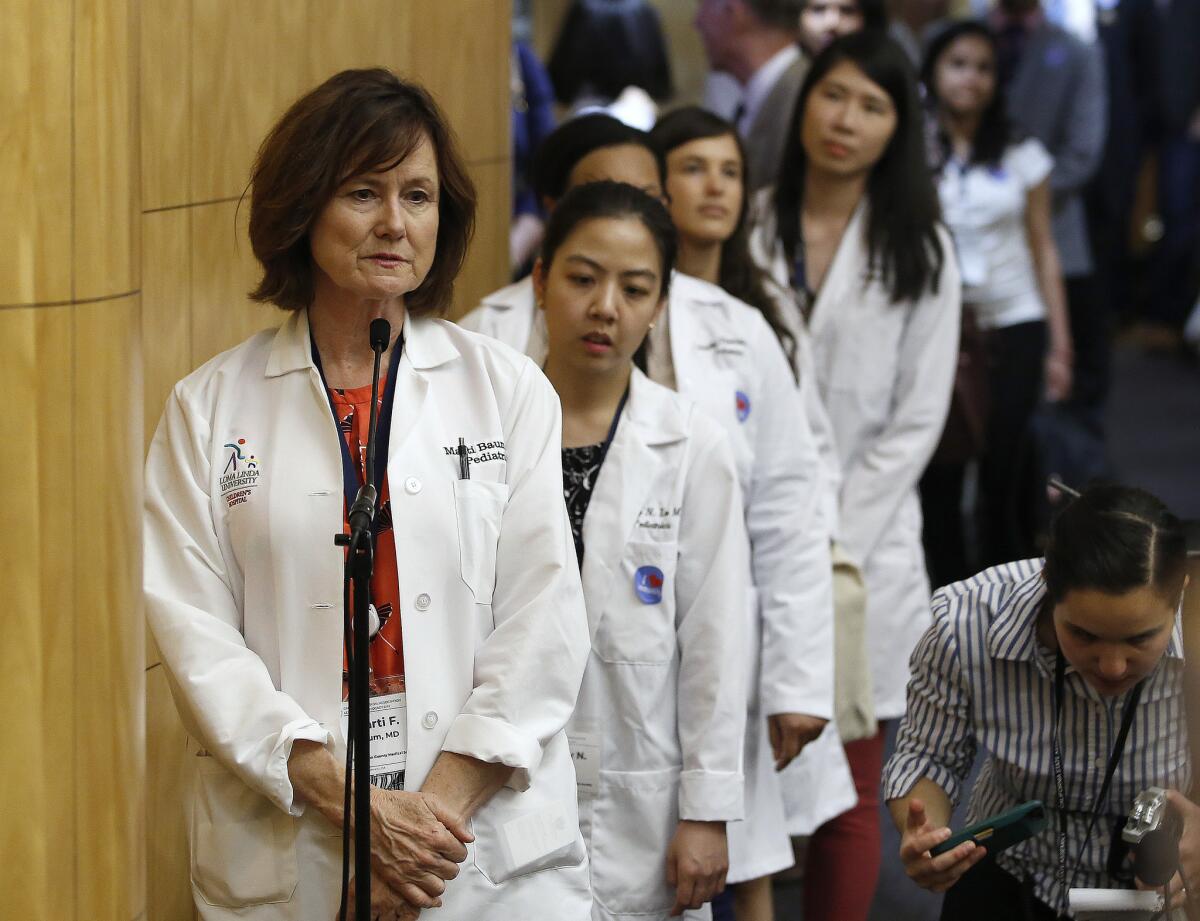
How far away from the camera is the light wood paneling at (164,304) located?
2.92 metres

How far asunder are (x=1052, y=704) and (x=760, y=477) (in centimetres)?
100

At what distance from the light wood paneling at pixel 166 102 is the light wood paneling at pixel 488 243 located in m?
1.17

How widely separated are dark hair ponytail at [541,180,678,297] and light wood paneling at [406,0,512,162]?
0.94 metres

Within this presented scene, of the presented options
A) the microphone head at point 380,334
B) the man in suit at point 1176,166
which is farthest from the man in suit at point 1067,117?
the microphone head at point 380,334

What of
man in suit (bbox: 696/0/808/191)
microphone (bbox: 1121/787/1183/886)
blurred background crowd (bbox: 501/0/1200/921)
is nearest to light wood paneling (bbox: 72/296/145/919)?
microphone (bbox: 1121/787/1183/886)

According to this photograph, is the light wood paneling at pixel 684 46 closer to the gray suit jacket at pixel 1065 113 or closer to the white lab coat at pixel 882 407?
the gray suit jacket at pixel 1065 113

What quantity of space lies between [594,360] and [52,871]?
1.30 meters

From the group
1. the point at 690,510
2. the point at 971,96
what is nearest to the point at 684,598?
the point at 690,510

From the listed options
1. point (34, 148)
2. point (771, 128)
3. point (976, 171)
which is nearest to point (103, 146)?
point (34, 148)

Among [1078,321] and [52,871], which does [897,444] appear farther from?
[1078,321]

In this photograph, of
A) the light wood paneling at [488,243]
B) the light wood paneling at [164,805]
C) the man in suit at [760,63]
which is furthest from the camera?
the man in suit at [760,63]

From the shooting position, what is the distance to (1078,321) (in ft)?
25.5

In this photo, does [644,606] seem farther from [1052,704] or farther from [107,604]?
[107,604]

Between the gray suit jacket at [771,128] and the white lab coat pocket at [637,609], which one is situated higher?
the gray suit jacket at [771,128]
